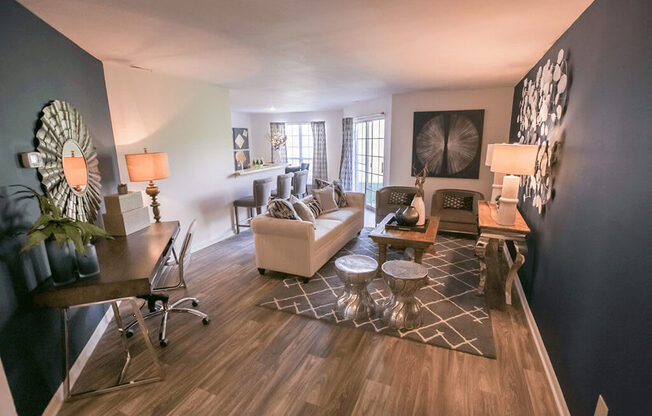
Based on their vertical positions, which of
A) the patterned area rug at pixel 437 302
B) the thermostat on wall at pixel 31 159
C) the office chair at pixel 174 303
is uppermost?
the thermostat on wall at pixel 31 159

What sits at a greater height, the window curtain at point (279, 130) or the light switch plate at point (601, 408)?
the window curtain at point (279, 130)

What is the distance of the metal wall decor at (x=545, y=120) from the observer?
237 cm

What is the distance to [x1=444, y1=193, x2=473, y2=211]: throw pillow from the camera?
4.96 meters

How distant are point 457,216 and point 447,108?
1.94 metres

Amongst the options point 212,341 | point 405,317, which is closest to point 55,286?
point 212,341

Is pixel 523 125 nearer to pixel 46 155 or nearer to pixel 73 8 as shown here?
pixel 73 8

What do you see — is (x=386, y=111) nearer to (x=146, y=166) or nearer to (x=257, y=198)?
(x=257, y=198)

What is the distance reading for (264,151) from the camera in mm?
9398

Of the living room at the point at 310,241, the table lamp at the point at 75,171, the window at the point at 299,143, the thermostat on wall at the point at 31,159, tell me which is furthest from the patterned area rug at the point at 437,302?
the window at the point at 299,143

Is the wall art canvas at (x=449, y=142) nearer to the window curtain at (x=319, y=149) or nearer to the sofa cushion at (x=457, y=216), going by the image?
the sofa cushion at (x=457, y=216)

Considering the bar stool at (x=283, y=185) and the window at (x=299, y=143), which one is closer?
the bar stool at (x=283, y=185)

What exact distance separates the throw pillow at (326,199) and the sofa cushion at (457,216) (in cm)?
169

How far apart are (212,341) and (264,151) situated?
24.8 ft

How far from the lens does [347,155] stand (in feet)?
25.5
